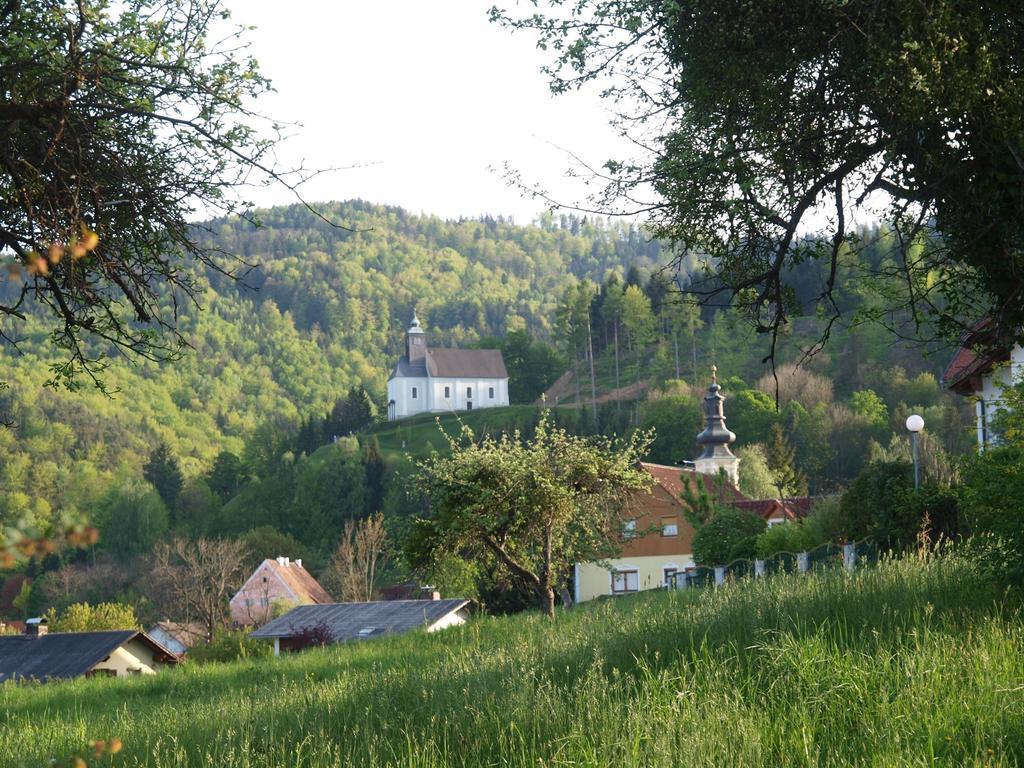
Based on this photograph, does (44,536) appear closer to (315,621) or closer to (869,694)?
(869,694)

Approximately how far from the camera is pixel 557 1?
8570 millimetres

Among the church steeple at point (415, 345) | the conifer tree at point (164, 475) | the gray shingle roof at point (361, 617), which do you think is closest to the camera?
the gray shingle roof at point (361, 617)

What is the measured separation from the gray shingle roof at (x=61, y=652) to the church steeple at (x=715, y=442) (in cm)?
4330

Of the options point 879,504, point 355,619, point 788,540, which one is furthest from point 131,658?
point 879,504

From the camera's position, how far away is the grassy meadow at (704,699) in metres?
5.38

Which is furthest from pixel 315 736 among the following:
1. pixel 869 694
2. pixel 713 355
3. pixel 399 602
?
pixel 713 355

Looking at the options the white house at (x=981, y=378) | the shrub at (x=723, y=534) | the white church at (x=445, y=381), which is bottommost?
the shrub at (x=723, y=534)

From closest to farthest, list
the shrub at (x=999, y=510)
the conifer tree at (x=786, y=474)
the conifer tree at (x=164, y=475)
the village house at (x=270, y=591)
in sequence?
the shrub at (x=999, y=510) → the conifer tree at (x=786, y=474) → the village house at (x=270, y=591) → the conifer tree at (x=164, y=475)

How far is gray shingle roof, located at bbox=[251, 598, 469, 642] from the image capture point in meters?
46.7

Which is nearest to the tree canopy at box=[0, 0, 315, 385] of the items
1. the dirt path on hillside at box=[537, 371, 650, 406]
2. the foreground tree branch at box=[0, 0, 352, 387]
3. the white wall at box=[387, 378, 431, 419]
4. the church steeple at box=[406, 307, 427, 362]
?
the foreground tree branch at box=[0, 0, 352, 387]

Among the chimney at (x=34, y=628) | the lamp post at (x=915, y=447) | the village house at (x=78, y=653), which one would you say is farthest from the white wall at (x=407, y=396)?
the lamp post at (x=915, y=447)

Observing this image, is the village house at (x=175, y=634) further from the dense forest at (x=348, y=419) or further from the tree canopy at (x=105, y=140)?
the tree canopy at (x=105, y=140)

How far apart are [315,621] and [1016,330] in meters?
47.3

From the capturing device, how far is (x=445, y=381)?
156 metres
